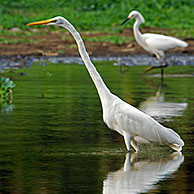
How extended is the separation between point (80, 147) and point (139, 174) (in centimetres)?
155

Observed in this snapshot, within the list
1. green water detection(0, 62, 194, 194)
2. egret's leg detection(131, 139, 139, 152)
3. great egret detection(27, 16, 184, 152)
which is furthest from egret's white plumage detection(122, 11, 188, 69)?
great egret detection(27, 16, 184, 152)

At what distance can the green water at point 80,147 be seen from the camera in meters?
7.10

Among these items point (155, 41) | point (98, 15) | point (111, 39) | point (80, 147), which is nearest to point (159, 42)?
point (155, 41)

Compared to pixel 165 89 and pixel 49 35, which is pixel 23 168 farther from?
pixel 49 35

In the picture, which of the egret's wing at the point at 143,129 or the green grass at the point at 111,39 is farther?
the green grass at the point at 111,39

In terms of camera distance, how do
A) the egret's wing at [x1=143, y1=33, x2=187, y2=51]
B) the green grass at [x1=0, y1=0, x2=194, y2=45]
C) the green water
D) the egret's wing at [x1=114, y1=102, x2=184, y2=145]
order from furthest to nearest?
the green grass at [x1=0, y1=0, x2=194, y2=45] < the egret's wing at [x1=143, y1=33, x2=187, y2=51] < the egret's wing at [x1=114, y1=102, x2=184, y2=145] < the green water

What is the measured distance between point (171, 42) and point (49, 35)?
7.53m

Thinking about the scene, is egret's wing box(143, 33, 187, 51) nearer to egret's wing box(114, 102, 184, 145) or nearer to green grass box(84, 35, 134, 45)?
green grass box(84, 35, 134, 45)

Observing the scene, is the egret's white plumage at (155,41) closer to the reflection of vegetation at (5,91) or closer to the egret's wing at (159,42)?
the egret's wing at (159,42)

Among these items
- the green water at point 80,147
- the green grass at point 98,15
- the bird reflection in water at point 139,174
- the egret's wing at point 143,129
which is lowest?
the bird reflection in water at point 139,174

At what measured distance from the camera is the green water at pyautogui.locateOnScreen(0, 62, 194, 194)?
710cm

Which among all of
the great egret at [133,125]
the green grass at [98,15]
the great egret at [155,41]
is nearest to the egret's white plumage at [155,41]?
the great egret at [155,41]

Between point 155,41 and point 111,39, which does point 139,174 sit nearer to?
point 155,41

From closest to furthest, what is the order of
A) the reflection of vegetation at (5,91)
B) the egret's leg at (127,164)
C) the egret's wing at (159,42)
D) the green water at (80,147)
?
1. the green water at (80,147)
2. the egret's leg at (127,164)
3. the reflection of vegetation at (5,91)
4. the egret's wing at (159,42)
